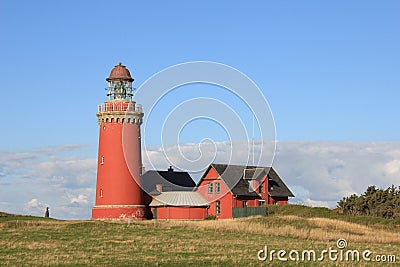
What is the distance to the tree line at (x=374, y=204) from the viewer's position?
211 ft

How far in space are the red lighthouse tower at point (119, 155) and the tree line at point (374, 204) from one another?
22421 mm

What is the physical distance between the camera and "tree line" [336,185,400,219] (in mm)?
64188

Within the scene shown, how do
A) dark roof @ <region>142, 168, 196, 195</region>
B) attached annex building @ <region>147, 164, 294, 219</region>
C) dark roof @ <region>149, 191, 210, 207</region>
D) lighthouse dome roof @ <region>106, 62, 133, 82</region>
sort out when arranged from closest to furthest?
lighthouse dome roof @ <region>106, 62, 133, 82</region>, attached annex building @ <region>147, 164, 294, 219</region>, dark roof @ <region>149, 191, 210, 207</region>, dark roof @ <region>142, 168, 196, 195</region>

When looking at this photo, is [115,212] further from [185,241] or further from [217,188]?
[185,241]

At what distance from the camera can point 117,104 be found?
61.5m

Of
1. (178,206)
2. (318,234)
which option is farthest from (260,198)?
(318,234)

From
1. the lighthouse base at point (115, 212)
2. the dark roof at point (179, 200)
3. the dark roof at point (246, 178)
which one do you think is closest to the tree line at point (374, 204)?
the dark roof at point (246, 178)

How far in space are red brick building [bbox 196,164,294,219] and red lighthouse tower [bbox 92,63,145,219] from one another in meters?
8.88

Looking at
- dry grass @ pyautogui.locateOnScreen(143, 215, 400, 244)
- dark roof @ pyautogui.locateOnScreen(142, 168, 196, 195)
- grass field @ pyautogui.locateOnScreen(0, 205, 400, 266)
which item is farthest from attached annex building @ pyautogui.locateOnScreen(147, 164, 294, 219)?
dry grass @ pyautogui.locateOnScreen(143, 215, 400, 244)

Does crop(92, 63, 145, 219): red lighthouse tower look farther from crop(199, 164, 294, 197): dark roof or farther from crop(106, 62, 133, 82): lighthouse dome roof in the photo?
crop(199, 164, 294, 197): dark roof

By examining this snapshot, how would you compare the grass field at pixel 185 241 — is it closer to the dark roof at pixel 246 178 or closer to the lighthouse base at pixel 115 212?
the lighthouse base at pixel 115 212

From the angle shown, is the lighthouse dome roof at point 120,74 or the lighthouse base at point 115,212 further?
the lighthouse dome roof at point 120,74

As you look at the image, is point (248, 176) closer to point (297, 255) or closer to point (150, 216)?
point (150, 216)

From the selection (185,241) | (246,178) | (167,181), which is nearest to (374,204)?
(246,178)
